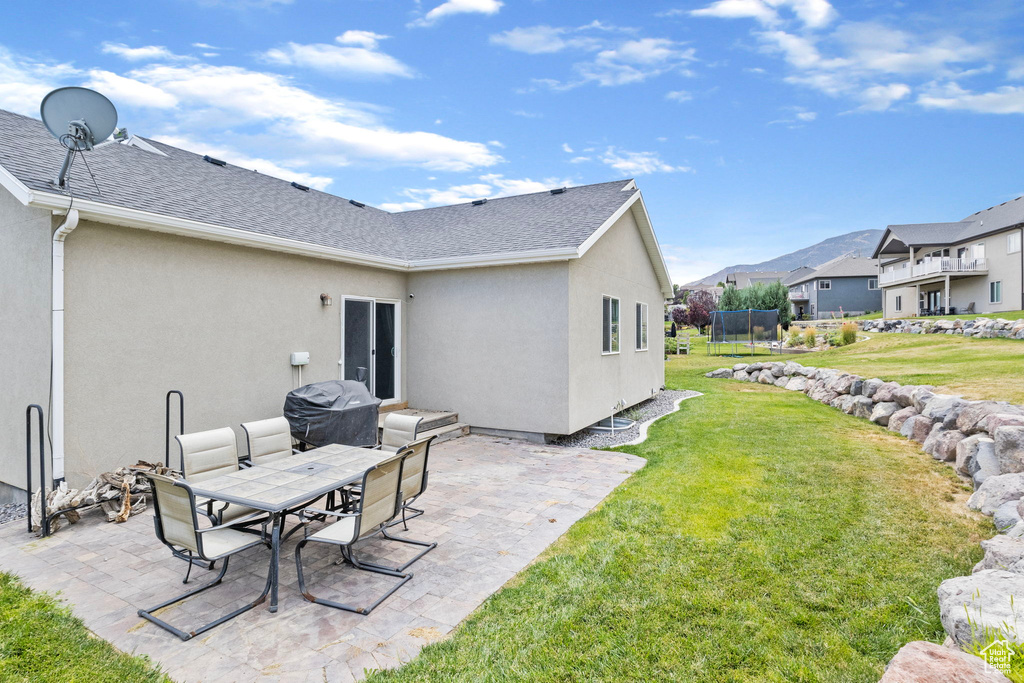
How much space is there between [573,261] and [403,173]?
16.1 m

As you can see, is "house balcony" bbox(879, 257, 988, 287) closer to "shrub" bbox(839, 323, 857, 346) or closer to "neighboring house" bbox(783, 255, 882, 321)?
"shrub" bbox(839, 323, 857, 346)

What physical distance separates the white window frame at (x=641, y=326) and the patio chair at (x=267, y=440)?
9.17 m

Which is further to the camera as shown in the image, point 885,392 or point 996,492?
point 885,392

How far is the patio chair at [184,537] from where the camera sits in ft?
10.3

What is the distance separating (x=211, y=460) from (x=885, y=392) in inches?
Answer: 470

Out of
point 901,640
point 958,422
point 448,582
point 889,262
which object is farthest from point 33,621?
point 889,262

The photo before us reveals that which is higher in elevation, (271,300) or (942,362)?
(271,300)

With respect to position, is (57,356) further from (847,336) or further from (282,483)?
(847,336)

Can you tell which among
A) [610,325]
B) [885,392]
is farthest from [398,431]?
[885,392]

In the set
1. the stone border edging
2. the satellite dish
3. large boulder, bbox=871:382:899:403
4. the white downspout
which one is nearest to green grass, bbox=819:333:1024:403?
large boulder, bbox=871:382:899:403

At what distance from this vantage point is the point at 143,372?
19.8ft

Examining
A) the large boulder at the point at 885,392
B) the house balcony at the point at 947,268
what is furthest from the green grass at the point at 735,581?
the house balcony at the point at 947,268

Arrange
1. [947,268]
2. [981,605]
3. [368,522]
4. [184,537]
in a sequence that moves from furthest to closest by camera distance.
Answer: [947,268], [368,522], [184,537], [981,605]

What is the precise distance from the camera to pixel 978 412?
660 centimetres
